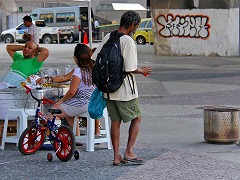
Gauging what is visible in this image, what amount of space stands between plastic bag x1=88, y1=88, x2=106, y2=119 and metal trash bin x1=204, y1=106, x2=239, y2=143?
171 centimetres

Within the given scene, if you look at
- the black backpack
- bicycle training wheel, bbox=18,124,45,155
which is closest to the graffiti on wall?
bicycle training wheel, bbox=18,124,45,155

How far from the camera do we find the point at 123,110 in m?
8.55

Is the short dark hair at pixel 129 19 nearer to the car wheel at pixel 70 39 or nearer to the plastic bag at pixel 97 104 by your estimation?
the plastic bag at pixel 97 104

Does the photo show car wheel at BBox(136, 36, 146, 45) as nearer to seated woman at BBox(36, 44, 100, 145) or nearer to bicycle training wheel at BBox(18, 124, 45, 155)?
seated woman at BBox(36, 44, 100, 145)

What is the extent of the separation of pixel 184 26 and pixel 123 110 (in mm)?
19371

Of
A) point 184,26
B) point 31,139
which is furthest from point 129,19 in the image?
point 184,26

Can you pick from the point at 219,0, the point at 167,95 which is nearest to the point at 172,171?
the point at 167,95

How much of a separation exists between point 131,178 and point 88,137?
1720 millimetres

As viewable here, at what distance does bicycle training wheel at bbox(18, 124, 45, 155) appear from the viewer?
30.3ft

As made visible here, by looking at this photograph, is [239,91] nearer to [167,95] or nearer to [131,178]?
[167,95]

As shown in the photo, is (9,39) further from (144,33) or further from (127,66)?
(127,66)

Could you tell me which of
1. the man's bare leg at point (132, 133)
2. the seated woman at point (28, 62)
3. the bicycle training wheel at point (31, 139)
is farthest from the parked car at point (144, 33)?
the man's bare leg at point (132, 133)

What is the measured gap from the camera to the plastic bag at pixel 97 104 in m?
8.87

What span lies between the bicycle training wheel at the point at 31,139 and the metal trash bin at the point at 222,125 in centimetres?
222
